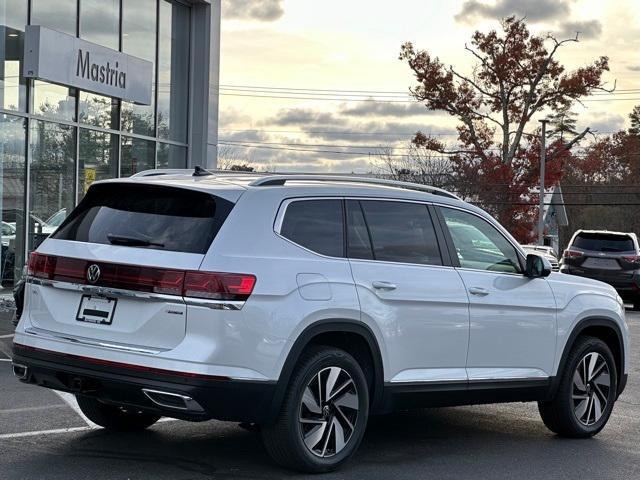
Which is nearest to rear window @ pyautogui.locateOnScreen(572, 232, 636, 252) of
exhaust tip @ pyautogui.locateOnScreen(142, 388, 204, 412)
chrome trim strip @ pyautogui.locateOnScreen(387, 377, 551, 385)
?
chrome trim strip @ pyautogui.locateOnScreen(387, 377, 551, 385)

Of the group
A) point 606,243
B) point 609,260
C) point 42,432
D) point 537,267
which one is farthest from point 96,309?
point 606,243

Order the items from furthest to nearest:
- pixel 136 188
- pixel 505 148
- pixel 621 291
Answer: pixel 505 148, pixel 621 291, pixel 136 188

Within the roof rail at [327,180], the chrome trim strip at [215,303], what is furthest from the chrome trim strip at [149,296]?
the roof rail at [327,180]

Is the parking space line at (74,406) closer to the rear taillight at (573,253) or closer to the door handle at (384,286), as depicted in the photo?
the door handle at (384,286)

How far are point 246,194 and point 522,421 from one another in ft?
11.8

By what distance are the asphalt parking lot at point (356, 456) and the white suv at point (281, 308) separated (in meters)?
0.32

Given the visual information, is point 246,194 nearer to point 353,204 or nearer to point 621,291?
point 353,204

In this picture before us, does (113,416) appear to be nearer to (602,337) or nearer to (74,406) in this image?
(74,406)

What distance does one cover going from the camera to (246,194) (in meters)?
6.07

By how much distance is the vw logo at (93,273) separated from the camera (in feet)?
19.6

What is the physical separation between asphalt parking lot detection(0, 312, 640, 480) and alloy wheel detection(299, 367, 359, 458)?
8.0 inches

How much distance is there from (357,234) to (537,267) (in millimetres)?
1607

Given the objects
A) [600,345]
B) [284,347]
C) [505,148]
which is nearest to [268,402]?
[284,347]

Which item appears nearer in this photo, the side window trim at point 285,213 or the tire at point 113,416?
the side window trim at point 285,213
